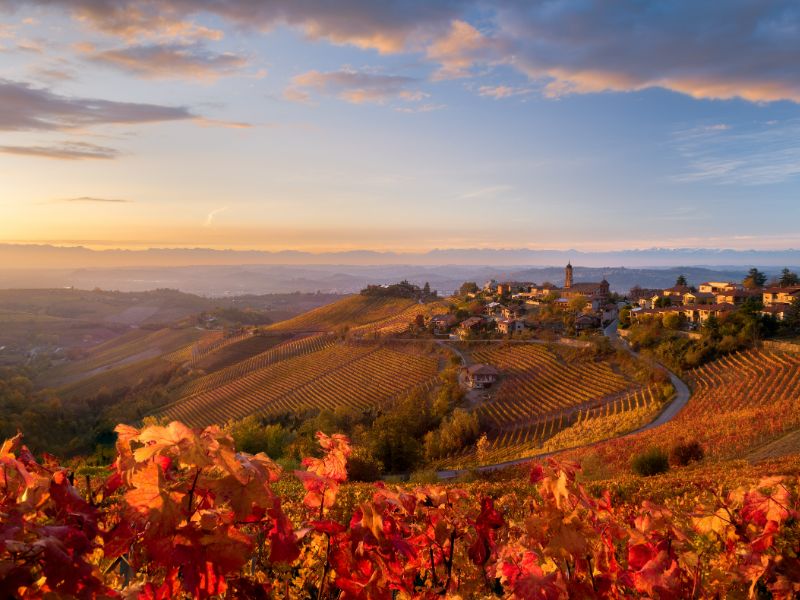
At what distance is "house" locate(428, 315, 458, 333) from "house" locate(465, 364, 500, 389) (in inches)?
684

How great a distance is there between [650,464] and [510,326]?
1528 inches

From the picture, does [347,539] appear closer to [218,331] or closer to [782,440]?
[782,440]

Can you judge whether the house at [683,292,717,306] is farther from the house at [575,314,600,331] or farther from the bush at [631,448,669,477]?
the bush at [631,448,669,477]

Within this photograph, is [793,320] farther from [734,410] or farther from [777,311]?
[734,410]

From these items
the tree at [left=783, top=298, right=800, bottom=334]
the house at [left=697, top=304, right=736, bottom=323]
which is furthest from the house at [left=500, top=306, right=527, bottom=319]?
the tree at [left=783, top=298, right=800, bottom=334]

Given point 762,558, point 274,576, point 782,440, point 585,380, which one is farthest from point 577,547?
point 585,380

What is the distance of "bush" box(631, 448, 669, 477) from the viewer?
14.5 m

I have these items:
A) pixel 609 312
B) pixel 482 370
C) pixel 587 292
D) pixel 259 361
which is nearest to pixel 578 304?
pixel 609 312

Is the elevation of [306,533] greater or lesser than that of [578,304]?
greater

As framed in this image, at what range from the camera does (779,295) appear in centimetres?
5109

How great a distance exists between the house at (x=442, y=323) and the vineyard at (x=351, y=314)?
52.9 ft

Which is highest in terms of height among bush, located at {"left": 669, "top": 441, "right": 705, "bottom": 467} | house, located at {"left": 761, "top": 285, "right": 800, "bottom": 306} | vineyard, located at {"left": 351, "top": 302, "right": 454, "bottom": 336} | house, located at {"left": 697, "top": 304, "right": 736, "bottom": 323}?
house, located at {"left": 761, "top": 285, "right": 800, "bottom": 306}

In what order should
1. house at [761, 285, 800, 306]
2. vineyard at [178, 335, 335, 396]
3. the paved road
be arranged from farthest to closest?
1. vineyard at [178, 335, 335, 396]
2. house at [761, 285, 800, 306]
3. the paved road

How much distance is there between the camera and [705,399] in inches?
1084
